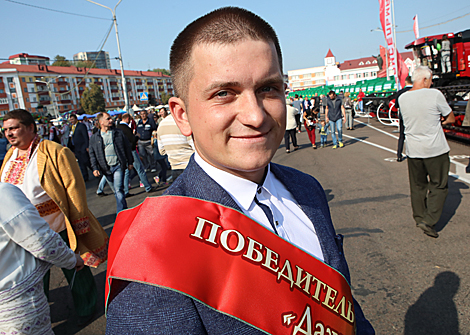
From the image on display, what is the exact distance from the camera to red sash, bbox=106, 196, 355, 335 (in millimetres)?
819

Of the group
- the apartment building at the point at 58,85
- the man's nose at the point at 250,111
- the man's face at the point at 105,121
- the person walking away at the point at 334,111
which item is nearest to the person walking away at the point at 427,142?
the man's nose at the point at 250,111

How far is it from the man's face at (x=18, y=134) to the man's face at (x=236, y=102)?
265 cm

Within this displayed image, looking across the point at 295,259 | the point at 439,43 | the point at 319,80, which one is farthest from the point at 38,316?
the point at 319,80

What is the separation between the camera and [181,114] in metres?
1.14

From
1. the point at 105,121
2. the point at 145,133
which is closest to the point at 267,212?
the point at 105,121

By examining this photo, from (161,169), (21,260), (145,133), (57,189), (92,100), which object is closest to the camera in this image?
(21,260)

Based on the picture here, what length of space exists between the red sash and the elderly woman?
1.32 metres

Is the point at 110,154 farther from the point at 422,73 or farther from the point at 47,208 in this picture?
the point at 422,73

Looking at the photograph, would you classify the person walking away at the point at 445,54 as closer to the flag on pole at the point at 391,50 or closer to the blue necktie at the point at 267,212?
the flag on pole at the point at 391,50

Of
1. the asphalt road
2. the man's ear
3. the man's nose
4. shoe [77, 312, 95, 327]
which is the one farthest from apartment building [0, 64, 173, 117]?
the man's nose

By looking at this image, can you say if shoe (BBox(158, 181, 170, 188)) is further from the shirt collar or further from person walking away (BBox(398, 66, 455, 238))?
the shirt collar

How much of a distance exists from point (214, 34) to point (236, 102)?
0.69 ft

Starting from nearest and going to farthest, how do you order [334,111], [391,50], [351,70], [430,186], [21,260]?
[21,260], [430,186], [334,111], [391,50], [351,70]

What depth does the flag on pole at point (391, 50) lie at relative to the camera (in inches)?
652
